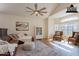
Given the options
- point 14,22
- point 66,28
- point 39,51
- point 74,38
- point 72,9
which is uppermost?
point 72,9

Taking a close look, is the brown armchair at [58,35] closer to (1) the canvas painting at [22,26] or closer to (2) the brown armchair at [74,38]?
(2) the brown armchair at [74,38]

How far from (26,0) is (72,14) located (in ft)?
2.66

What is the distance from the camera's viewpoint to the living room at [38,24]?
2.41 m

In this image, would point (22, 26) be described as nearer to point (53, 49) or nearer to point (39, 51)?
point (39, 51)

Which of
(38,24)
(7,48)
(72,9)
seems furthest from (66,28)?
(7,48)

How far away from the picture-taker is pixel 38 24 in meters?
2.52

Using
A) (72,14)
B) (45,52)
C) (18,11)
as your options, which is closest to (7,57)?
(45,52)

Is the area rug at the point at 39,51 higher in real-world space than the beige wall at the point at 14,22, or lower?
lower

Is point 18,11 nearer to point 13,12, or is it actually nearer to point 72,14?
point 13,12

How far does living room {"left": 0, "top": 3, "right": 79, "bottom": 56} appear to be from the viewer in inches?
95.0

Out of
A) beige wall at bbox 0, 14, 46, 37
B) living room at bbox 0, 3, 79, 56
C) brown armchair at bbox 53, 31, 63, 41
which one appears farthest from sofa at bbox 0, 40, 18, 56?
brown armchair at bbox 53, 31, 63, 41

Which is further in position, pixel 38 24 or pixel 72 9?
pixel 38 24

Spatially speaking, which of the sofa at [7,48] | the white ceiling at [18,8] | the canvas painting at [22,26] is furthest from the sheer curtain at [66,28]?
the sofa at [7,48]

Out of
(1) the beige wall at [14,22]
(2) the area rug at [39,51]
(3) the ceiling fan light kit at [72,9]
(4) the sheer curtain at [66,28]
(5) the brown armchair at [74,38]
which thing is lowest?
(2) the area rug at [39,51]
